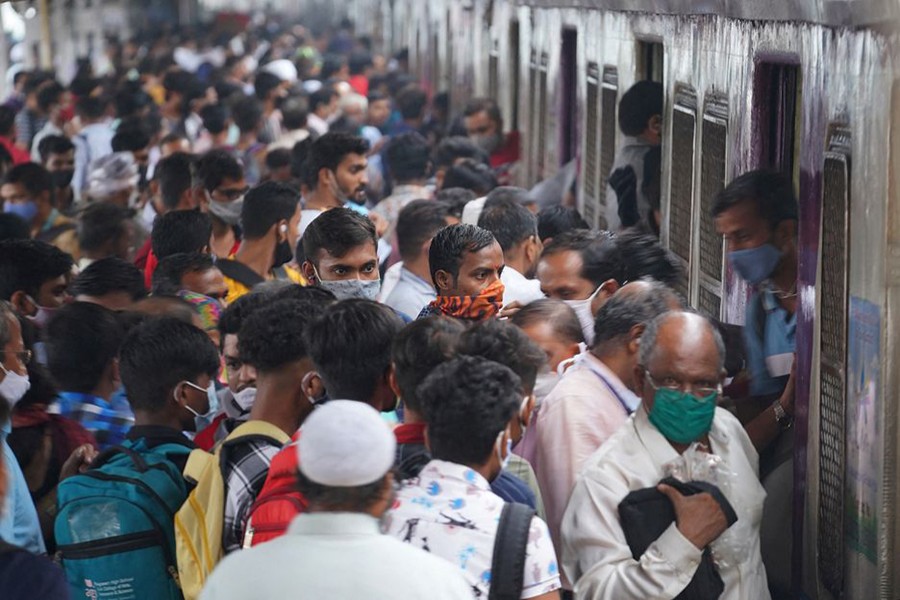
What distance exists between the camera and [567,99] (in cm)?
1041

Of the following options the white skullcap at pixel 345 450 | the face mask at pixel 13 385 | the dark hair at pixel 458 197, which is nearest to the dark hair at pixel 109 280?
the face mask at pixel 13 385

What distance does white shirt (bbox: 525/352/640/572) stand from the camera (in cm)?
372

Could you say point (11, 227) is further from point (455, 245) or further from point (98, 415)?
point (455, 245)

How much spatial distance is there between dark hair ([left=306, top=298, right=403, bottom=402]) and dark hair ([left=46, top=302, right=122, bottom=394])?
1181 mm

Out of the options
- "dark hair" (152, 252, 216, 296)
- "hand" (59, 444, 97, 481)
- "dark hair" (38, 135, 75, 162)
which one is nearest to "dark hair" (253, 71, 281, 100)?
"dark hair" (38, 135, 75, 162)

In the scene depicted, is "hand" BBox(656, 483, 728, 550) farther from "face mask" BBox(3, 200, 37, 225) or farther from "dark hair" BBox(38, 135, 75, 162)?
"dark hair" BBox(38, 135, 75, 162)

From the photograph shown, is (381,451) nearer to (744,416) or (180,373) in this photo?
(180,373)

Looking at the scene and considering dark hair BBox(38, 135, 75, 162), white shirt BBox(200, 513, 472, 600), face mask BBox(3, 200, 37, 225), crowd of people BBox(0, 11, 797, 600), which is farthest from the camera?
dark hair BBox(38, 135, 75, 162)

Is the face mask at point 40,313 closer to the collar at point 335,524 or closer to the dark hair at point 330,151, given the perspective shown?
the dark hair at point 330,151

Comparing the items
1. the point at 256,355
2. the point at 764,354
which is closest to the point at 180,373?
the point at 256,355

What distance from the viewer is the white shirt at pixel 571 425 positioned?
372 centimetres

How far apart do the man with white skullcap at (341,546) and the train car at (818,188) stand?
1.55 meters

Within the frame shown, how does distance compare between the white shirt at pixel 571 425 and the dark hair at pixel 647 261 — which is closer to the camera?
the white shirt at pixel 571 425

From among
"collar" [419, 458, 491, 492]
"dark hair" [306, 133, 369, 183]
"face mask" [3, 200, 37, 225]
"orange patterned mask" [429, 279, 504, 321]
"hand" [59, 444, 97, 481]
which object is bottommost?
"face mask" [3, 200, 37, 225]
